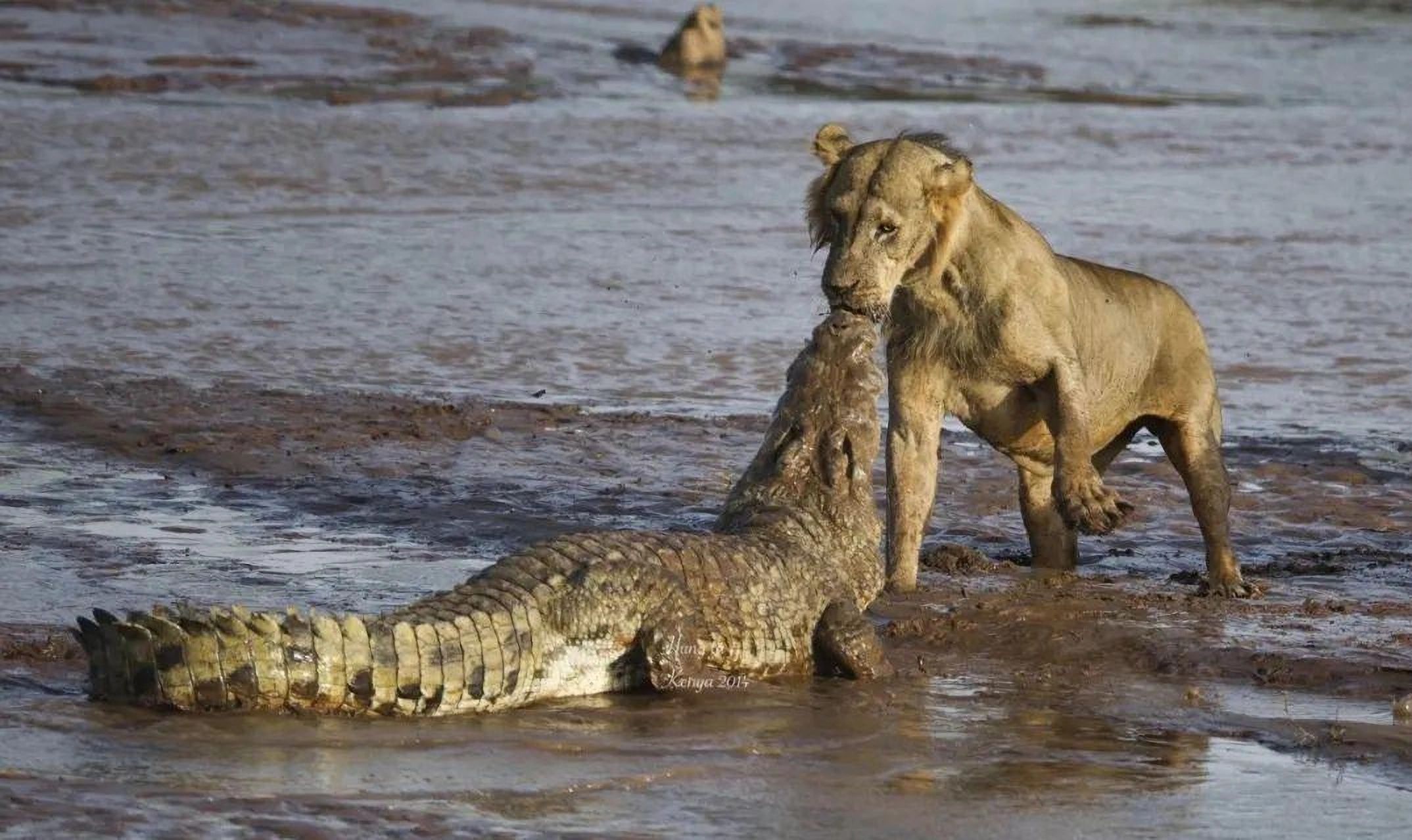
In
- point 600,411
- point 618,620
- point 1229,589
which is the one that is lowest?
point 600,411

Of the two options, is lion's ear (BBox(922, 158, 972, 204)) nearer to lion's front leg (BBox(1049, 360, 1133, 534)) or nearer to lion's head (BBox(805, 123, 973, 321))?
lion's head (BBox(805, 123, 973, 321))

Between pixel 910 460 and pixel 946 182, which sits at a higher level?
pixel 946 182

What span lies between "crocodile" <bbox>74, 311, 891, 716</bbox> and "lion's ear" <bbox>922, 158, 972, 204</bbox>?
0.81m

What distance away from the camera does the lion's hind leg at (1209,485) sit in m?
9.80

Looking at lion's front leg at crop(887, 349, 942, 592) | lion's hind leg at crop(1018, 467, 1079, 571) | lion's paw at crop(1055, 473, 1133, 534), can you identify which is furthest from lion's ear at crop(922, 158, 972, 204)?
lion's hind leg at crop(1018, 467, 1079, 571)

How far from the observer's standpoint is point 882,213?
8945 mm

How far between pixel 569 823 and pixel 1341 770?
2412 millimetres

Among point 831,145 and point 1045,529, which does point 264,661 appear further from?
point 1045,529

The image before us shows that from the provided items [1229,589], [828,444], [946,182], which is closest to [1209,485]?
[1229,589]

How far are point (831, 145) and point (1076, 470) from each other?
1556 millimetres

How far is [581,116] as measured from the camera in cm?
2378

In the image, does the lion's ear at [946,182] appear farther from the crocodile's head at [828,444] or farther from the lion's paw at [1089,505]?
the lion's paw at [1089,505]

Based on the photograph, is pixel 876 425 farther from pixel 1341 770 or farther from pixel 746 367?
pixel 746 367

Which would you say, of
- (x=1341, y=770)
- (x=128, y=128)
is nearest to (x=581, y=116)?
(x=128, y=128)
